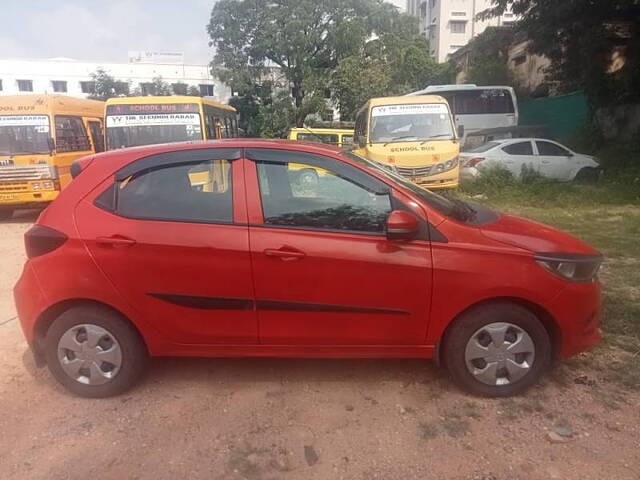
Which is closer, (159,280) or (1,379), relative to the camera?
(159,280)

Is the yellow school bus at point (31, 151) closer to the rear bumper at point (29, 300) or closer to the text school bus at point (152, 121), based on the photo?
the text school bus at point (152, 121)

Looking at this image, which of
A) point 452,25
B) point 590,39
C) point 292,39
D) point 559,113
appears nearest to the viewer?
point 590,39

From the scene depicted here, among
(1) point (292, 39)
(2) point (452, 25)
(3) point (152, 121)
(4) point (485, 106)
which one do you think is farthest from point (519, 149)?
(2) point (452, 25)

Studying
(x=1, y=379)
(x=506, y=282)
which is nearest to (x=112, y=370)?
(x=1, y=379)

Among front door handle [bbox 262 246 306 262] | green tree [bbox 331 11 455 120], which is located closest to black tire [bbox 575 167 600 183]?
front door handle [bbox 262 246 306 262]

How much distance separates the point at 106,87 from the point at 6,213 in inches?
1419

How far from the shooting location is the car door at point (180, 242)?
3205mm

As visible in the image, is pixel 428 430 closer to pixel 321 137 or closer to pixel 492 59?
pixel 321 137

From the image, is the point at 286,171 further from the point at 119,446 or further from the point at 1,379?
the point at 1,379

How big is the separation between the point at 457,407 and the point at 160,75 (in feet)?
173

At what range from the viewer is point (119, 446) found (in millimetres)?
2949

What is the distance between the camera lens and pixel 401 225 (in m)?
3.08

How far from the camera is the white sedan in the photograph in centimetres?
1236

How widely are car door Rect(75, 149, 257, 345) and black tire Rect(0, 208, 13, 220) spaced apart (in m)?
10.1
